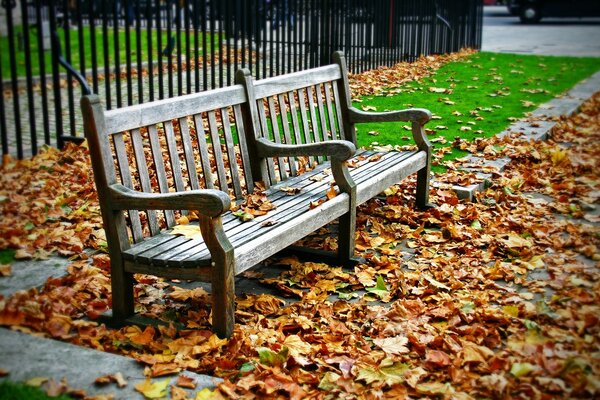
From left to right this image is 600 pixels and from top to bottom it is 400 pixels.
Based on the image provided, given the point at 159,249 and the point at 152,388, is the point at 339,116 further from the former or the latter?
the point at 152,388

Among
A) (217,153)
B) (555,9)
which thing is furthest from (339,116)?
(555,9)

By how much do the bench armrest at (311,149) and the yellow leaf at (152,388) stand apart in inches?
73.6

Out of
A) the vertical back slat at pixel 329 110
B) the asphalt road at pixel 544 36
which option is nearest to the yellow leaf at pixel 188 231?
the vertical back slat at pixel 329 110

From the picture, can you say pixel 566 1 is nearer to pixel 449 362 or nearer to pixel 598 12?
pixel 598 12

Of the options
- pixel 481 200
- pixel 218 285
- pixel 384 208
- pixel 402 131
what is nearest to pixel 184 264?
pixel 218 285

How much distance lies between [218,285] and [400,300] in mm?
1059

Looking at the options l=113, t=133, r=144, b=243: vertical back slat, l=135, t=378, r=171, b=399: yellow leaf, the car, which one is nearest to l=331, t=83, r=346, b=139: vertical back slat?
l=113, t=133, r=144, b=243: vertical back slat

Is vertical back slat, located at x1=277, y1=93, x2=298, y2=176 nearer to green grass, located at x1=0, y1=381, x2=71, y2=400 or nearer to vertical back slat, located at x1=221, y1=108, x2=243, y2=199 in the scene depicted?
vertical back slat, located at x1=221, y1=108, x2=243, y2=199

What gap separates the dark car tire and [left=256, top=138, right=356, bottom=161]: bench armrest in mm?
26311

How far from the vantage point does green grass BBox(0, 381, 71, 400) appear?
9.40 ft

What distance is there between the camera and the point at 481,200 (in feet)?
19.2

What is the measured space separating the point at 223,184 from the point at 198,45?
7.45 meters

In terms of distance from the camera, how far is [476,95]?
414 inches

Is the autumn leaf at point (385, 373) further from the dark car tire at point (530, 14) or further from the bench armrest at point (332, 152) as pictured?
the dark car tire at point (530, 14)
